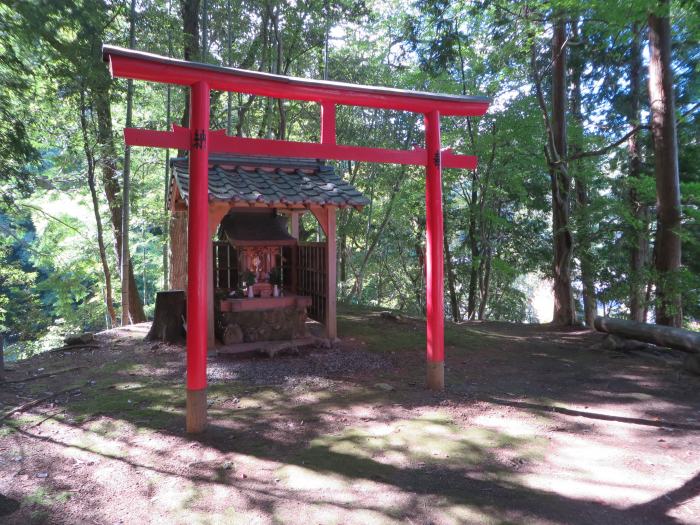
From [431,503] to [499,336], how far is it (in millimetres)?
6194

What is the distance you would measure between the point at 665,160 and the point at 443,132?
19.2ft

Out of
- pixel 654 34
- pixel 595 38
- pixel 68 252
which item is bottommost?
pixel 68 252

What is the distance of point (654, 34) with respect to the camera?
281 inches

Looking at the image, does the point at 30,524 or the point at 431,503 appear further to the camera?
the point at 431,503

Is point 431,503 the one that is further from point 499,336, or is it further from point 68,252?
point 68,252

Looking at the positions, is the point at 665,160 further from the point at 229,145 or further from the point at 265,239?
the point at 229,145

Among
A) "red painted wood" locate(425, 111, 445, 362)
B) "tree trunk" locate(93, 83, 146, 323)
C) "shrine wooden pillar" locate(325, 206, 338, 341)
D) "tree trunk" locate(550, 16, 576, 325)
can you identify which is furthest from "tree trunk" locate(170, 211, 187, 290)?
"tree trunk" locate(550, 16, 576, 325)

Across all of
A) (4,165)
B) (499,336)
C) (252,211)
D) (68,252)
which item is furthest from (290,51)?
(68,252)

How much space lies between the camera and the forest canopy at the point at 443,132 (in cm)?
718

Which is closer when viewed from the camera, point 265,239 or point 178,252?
point 265,239

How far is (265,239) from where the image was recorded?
645 centimetres

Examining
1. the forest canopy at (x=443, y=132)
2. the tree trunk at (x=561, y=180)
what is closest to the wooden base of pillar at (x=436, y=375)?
the forest canopy at (x=443, y=132)

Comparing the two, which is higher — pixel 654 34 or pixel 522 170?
pixel 654 34

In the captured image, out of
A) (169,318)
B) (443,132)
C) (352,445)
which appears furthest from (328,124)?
(443,132)
